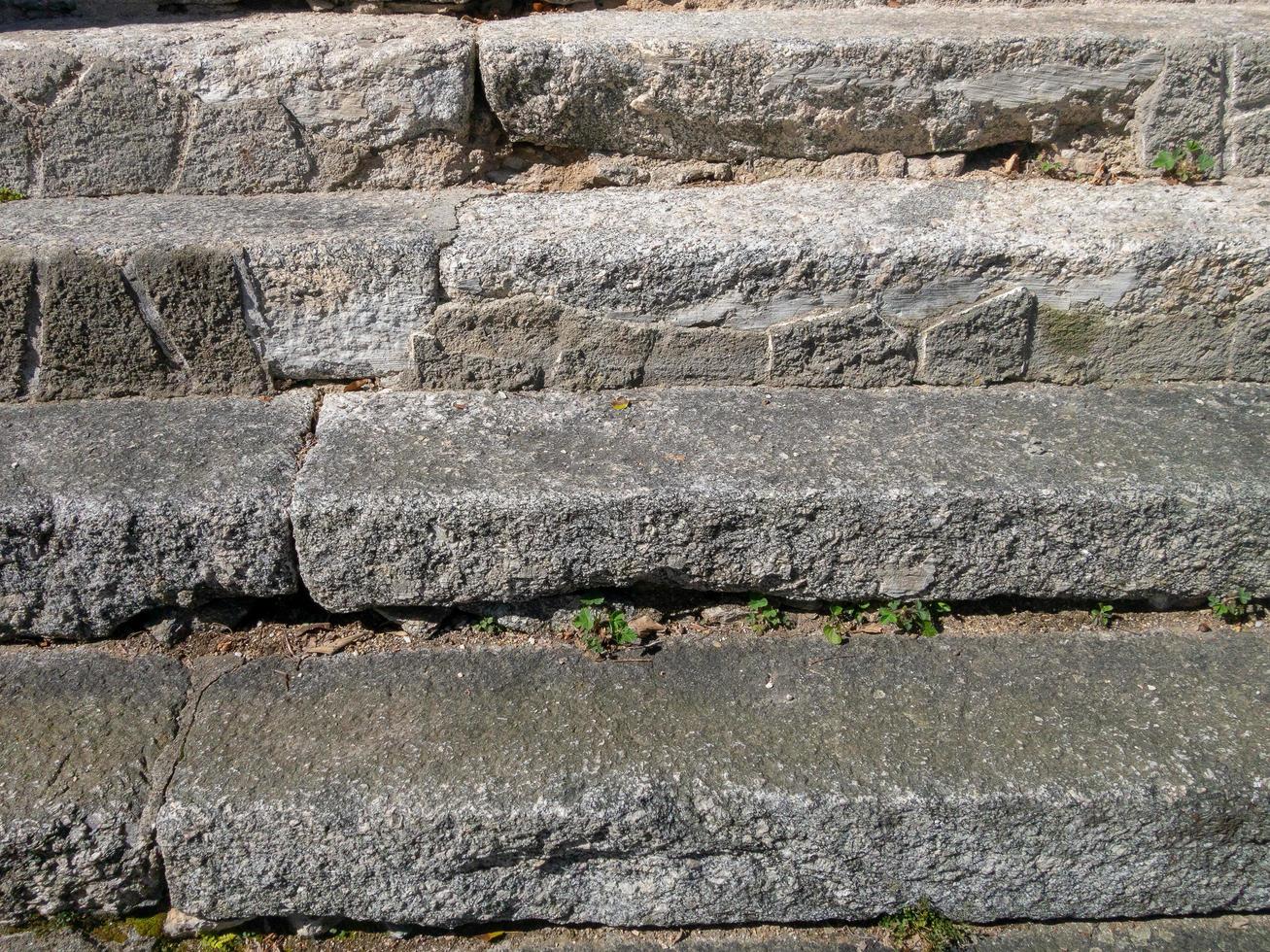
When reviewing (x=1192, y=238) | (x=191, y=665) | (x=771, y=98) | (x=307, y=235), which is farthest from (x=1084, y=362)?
(x=191, y=665)

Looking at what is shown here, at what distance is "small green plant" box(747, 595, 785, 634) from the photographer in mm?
1876

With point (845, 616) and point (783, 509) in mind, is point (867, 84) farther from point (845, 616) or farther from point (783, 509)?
point (845, 616)

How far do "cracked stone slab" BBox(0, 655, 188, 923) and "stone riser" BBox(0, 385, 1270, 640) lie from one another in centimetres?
15

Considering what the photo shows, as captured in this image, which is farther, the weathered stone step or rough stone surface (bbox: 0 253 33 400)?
rough stone surface (bbox: 0 253 33 400)

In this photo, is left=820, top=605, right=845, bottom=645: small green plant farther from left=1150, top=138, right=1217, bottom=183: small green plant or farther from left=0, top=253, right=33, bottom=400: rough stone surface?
left=0, top=253, right=33, bottom=400: rough stone surface

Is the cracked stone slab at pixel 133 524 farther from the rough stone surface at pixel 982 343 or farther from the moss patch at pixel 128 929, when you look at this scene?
Result: the rough stone surface at pixel 982 343

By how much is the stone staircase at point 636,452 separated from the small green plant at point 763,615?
0.03 meters

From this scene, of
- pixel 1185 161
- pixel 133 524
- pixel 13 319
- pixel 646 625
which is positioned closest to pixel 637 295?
pixel 646 625

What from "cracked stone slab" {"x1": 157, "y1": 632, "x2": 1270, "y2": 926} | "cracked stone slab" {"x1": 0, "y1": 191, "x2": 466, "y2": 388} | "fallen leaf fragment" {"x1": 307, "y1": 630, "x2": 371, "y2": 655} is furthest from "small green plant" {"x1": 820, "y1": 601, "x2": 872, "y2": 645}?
"cracked stone slab" {"x1": 0, "y1": 191, "x2": 466, "y2": 388}

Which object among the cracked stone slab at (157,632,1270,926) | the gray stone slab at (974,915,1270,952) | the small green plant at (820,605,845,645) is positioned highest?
the small green plant at (820,605,845,645)

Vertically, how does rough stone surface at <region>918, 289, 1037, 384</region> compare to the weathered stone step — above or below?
above

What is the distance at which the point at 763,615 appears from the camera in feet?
6.17

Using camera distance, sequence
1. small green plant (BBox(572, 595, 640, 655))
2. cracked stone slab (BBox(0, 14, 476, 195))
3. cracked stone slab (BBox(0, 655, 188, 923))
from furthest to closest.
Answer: cracked stone slab (BBox(0, 14, 476, 195)) → small green plant (BBox(572, 595, 640, 655)) → cracked stone slab (BBox(0, 655, 188, 923))

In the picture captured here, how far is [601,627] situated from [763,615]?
32cm
